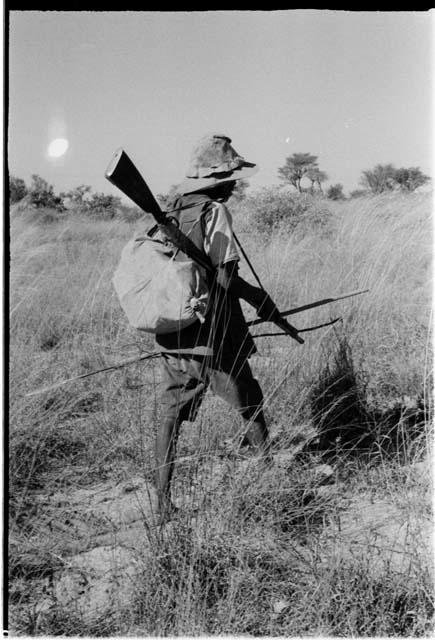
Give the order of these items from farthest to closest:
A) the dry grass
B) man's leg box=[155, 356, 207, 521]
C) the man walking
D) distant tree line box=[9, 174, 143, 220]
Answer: distant tree line box=[9, 174, 143, 220] < man's leg box=[155, 356, 207, 521] < the man walking < the dry grass

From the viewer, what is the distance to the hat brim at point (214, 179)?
2.38 m

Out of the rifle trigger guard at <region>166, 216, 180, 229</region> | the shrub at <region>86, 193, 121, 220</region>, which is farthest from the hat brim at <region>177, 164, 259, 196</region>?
the shrub at <region>86, 193, 121, 220</region>

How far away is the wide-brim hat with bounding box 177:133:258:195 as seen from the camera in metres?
2.38

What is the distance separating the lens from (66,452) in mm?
3039

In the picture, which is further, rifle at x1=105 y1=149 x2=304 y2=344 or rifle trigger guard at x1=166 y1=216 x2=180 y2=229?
rifle trigger guard at x1=166 y1=216 x2=180 y2=229

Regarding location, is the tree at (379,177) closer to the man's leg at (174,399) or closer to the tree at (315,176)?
the tree at (315,176)

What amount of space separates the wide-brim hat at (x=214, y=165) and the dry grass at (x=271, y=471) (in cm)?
84

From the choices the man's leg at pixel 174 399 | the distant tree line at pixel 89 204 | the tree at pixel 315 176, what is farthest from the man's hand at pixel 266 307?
the tree at pixel 315 176

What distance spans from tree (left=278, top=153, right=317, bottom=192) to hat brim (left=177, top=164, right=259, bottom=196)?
280 inches

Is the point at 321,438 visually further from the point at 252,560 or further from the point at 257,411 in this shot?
the point at 252,560

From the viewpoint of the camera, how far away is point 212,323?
91.8 inches

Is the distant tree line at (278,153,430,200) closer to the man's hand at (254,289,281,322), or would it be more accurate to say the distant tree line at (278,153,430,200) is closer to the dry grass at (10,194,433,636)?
the dry grass at (10,194,433,636)

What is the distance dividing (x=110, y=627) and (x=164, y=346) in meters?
1.00
